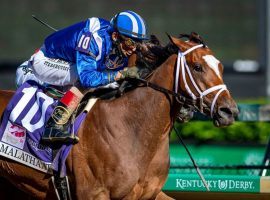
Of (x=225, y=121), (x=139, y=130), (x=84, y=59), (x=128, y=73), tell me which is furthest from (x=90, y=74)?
(x=225, y=121)

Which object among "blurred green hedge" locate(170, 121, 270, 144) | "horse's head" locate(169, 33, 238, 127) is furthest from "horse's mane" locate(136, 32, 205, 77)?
"blurred green hedge" locate(170, 121, 270, 144)

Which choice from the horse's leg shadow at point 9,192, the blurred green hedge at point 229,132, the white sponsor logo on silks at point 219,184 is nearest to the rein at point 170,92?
the white sponsor logo on silks at point 219,184

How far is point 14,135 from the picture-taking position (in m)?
6.18

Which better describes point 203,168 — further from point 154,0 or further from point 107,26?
point 154,0

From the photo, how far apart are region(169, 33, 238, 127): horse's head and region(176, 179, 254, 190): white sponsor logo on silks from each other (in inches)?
45.8

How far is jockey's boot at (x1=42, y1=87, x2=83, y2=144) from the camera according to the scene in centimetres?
589

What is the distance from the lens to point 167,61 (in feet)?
19.5

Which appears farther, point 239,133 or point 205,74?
A: point 239,133

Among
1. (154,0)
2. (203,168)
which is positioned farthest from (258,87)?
(203,168)

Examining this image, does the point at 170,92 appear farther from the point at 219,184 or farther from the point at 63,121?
the point at 219,184

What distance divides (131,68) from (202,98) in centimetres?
63

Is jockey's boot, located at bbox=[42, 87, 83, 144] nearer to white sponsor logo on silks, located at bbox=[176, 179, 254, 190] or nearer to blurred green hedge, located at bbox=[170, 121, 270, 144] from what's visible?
white sponsor logo on silks, located at bbox=[176, 179, 254, 190]

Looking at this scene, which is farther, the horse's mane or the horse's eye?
the horse's mane

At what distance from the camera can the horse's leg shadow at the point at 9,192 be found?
6637 mm
